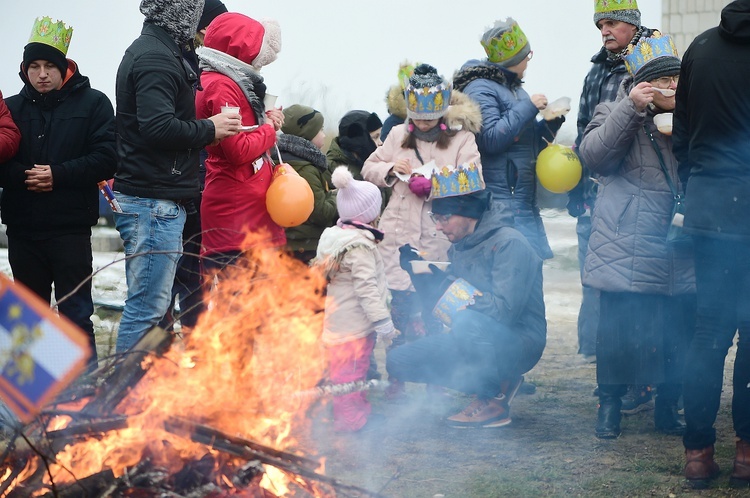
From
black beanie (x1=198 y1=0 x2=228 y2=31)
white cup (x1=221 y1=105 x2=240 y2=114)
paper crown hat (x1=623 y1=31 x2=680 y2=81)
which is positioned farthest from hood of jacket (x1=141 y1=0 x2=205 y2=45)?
paper crown hat (x1=623 y1=31 x2=680 y2=81)

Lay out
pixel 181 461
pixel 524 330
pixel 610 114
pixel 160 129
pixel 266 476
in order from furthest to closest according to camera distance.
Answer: pixel 524 330, pixel 610 114, pixel 160 129, pixel 266 476, pixel 181 461

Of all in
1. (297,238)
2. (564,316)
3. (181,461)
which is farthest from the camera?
(564,316)

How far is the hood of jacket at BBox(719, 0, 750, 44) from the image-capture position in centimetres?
394

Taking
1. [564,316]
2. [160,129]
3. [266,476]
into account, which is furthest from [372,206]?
[564,316]

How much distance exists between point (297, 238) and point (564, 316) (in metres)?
3.05

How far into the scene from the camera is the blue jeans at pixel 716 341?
4113 millimetres

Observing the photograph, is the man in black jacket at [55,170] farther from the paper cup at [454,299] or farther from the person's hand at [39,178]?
the paper cup at [454,299]

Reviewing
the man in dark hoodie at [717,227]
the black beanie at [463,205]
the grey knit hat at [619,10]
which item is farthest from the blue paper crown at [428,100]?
the man in dark hoodie at [717,227]

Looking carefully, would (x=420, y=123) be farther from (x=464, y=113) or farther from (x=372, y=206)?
(x=372, y=206)

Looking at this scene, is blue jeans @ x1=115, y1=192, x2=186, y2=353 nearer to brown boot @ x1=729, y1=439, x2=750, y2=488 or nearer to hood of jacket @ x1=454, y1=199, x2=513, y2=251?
hood of jacket @ x1=454, y1=199, x2=513, y2=251

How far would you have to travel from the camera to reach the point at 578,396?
18.5 feet

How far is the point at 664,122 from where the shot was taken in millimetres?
4652

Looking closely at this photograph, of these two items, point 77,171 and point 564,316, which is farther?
point 564,316

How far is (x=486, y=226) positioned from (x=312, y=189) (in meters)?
1.44
